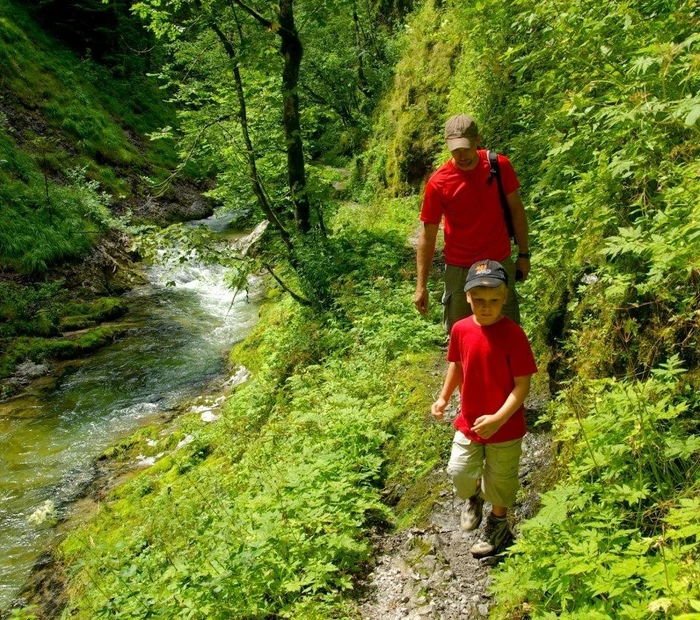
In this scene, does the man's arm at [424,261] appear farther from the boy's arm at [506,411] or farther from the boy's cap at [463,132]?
the boy's arm at [506,411]

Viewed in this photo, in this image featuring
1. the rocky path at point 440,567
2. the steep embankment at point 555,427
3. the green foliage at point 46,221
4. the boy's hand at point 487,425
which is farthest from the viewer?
the green foliage at point 46,221

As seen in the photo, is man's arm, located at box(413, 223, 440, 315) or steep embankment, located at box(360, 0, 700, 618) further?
man's arm, located at box(413, 223, 440, 315)

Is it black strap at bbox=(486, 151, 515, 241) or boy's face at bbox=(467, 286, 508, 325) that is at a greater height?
black strap at bbox=(486, 151, 515, 241)

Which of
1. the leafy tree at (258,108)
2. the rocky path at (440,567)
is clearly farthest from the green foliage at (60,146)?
the rocky path at (440,567)

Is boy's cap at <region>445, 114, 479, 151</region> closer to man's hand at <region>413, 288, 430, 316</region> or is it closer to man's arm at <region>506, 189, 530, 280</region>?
man's arm at <region>506, 189, 530, 280</region>

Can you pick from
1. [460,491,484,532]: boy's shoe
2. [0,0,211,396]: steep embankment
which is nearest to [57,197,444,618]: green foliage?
[460,491,484,532]: boy's shoe

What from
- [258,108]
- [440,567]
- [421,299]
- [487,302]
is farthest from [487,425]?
[258,108]

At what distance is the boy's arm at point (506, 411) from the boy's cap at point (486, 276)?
1.88 ft

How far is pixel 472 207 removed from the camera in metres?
3.81

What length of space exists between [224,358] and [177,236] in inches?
169

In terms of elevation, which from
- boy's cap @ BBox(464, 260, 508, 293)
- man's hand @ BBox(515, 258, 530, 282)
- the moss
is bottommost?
the moss

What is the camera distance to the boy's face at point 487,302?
296 centimetres

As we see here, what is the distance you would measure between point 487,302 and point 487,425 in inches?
27.8

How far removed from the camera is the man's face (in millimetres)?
3623
